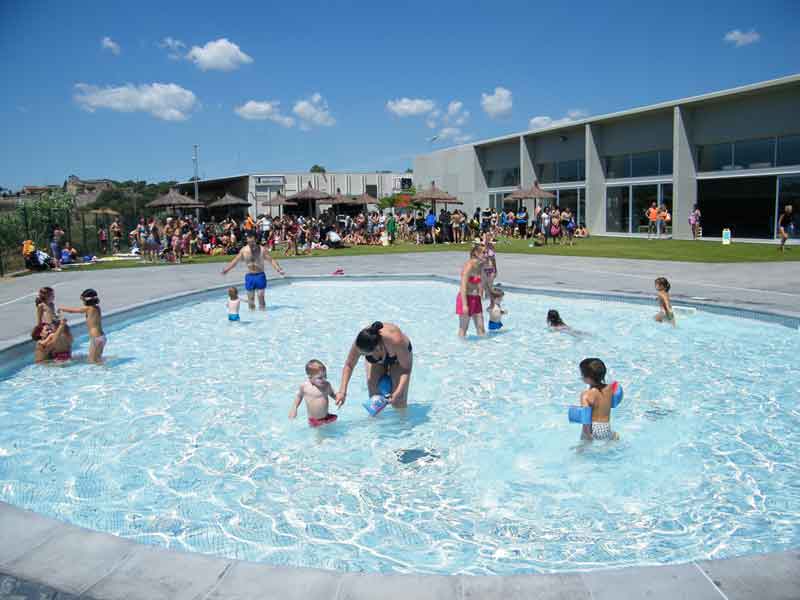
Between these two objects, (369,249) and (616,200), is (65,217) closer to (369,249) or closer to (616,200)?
(369,249)

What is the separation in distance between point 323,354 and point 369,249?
15933 millimetres

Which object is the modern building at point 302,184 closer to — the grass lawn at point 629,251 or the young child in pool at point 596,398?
the grass lawn at point 629,251

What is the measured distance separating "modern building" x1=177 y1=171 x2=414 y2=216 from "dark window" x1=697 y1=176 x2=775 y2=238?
94.6 ft

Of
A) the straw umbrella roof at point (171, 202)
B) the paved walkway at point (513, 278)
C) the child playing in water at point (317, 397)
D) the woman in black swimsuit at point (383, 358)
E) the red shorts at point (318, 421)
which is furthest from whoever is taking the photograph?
the straw umbrella roof at point (171, 202)

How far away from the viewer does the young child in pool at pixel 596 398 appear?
5.14m

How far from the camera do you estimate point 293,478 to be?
496cm

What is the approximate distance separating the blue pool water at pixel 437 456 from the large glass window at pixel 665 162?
718 inches

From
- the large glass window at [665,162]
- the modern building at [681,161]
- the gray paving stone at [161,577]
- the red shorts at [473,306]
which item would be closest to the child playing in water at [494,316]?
the red shorts at [473,306]

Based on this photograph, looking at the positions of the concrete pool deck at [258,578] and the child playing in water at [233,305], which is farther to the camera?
the child playing in water at [233,305]

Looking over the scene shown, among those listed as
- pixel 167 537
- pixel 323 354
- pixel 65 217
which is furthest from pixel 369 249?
pixel 167 537

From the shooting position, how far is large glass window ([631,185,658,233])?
88.1 feet

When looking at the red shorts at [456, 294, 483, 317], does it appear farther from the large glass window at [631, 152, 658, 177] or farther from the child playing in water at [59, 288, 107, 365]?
the large glass window at [631, 152, 658, 177]

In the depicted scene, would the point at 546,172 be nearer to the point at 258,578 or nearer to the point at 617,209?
the point at 617,209

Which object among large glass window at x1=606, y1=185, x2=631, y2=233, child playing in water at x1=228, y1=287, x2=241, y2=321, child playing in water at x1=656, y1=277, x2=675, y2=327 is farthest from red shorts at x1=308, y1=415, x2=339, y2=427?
large glass window at x1=606, y1=185, x2=631, y2=233
